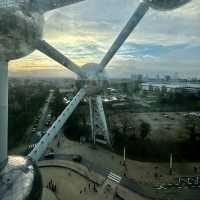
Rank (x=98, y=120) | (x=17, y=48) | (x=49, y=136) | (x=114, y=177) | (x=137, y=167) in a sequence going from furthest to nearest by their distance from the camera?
1. (x=98, y=120)
2. (x=137, y=167)
3. (x=114, y=177)
4. (x=49, y=136)
5. (x=17, y=48)

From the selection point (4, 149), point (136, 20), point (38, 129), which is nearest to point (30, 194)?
point (4, 149)

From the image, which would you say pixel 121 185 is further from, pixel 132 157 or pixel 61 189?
pixel 132 157

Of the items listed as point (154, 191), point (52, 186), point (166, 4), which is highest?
point (166, 4)

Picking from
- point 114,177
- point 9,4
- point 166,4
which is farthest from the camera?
point 166,4

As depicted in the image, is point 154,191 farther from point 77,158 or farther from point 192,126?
point 192,126

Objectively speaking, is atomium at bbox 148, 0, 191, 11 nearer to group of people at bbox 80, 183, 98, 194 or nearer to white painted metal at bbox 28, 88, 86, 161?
white painted metal at bbox 28, 88, 86, 161

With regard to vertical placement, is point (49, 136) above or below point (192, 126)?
above

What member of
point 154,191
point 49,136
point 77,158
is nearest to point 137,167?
point 154,191
